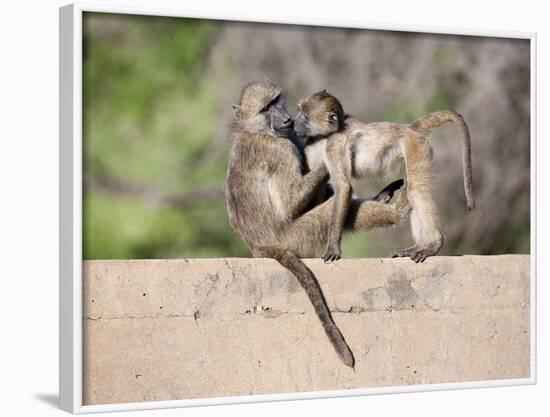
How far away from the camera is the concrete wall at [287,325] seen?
9406 millimetres

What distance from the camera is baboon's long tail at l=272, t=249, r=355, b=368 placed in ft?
32.4

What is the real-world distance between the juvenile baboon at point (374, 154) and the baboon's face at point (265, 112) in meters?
0.17

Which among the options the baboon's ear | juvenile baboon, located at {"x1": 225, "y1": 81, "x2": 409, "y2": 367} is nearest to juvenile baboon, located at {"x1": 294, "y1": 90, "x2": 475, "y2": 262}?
juvenile baboon, located at {"x1": 225, "y1": 81, "x2": 409, "y2": 367}

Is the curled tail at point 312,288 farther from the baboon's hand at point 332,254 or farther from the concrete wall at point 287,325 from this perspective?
the baboon's hand at point 332,254

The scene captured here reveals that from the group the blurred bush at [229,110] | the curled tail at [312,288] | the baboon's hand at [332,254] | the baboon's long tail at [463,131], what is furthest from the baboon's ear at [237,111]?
the baboon's long tail at [463,131]

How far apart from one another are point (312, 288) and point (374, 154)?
1233 mm

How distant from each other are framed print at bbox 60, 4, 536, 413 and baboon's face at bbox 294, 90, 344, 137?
0.05ft

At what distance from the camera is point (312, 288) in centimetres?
988

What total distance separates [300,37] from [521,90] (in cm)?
208

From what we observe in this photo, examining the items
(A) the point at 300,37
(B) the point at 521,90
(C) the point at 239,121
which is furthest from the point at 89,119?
(B) the point at 521,90

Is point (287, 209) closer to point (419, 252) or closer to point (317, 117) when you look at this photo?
point (317, 117)

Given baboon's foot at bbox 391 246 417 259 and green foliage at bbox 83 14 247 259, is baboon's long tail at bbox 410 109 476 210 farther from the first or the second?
green foliage at bbox 83 14 247 259

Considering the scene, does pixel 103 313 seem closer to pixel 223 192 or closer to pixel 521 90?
pixel 223 192

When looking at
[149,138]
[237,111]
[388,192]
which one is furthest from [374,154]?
[149,138]
